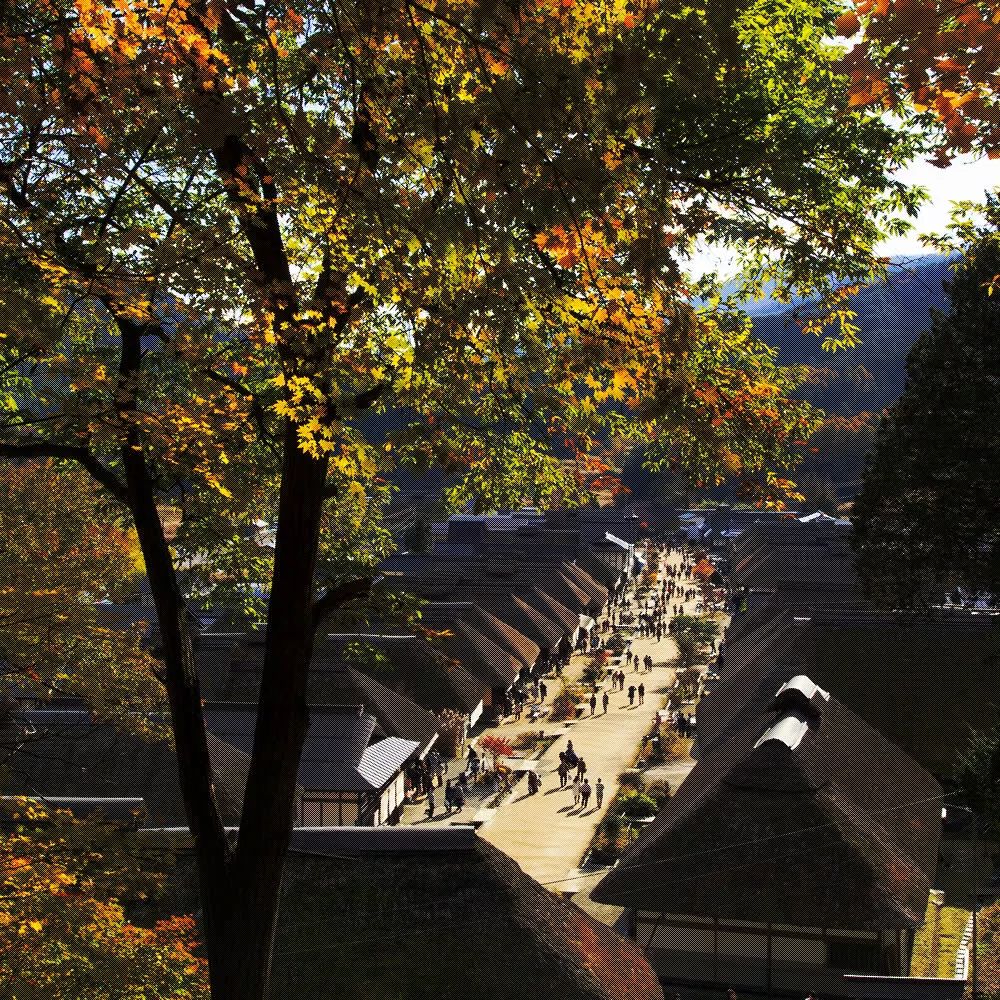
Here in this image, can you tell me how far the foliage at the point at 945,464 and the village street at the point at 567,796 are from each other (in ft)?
26.9

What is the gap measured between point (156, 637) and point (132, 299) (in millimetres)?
29592

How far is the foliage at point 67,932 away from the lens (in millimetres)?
7051

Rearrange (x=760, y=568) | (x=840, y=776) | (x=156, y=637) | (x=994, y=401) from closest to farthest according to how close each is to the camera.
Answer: (x=994, y=401) → (x=840, y=776) → (x=156, y=637) → (x=760, y=568)

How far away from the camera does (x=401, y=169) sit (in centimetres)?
522

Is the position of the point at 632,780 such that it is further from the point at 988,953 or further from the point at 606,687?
the point at 606,687

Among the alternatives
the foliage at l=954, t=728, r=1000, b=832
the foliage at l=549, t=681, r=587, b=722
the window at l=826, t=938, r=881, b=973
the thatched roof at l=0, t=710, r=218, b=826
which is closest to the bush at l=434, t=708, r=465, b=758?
the foliage at l=549, t=681, r=587, b=722

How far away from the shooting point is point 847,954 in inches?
690

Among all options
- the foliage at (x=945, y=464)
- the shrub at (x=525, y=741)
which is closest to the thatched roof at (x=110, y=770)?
the foliage at (x=945, y=464)

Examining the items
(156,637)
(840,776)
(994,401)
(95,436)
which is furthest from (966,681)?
(95,436)

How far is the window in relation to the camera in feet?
56.8

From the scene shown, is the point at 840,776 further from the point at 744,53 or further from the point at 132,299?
the point at 132,299

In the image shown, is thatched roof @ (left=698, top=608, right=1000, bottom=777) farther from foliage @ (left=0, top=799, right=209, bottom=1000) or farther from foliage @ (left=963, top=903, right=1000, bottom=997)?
foliage @ (left=0, top=799, right=209, bottom=1000)

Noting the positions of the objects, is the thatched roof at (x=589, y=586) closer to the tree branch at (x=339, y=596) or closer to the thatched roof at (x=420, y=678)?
the thatched roof at (x=420, y=678)

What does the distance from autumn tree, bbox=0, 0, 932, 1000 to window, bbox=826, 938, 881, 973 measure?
13.3 m
